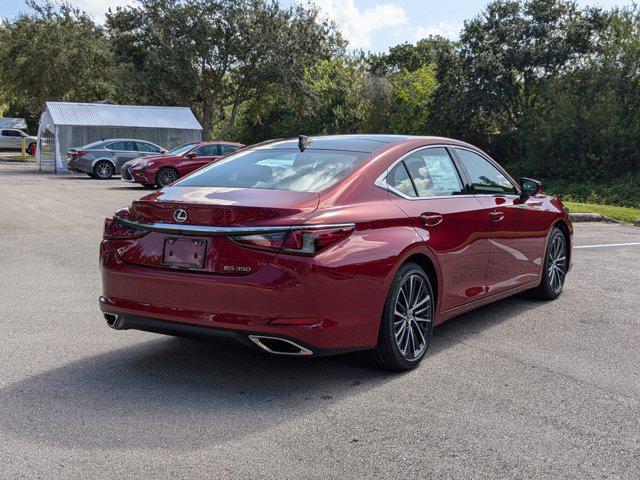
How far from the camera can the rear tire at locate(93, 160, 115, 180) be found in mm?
28125

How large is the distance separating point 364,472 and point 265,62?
3958cm

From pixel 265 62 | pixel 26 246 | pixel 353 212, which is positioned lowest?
pixel 26 246

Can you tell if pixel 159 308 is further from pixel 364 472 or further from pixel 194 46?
pixel 194 46

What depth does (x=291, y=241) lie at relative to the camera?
4.36 m

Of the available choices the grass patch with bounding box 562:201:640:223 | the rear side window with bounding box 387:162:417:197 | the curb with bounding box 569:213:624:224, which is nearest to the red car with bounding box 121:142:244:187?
the grass patch with bounding box 562:201:640:223

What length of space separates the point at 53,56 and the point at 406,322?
1763 inches

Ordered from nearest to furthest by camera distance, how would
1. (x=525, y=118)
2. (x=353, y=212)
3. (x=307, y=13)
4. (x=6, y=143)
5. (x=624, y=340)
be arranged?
(x=353, y=212)
(x=624, y=340)
(x=525, y=118)
(x=307, y=13)
(x=6, y=143)

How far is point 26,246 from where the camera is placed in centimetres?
1057

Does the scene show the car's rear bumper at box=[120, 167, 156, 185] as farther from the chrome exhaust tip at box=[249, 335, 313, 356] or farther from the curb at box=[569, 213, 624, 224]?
the chrome exhaust tip at box=[249, 335, 313, 356]

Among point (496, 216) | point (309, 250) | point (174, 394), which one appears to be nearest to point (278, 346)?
point (309, 250)

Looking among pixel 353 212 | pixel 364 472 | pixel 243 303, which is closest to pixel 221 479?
pixel 364 472

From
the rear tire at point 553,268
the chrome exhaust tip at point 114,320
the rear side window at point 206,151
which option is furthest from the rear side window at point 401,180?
the rear side window at point 206,151

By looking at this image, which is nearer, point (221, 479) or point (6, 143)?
point (221, 479)

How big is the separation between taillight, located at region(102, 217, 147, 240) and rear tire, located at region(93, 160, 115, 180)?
949 inches
